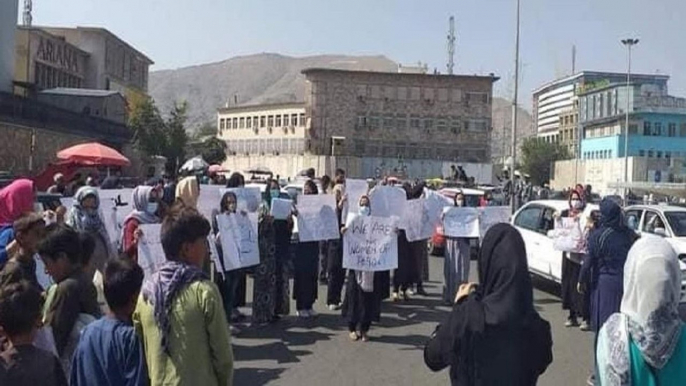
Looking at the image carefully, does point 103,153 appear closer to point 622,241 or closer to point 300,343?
point 300,343

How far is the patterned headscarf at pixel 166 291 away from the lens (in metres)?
4.11

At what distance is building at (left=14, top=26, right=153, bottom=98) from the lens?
6181cm

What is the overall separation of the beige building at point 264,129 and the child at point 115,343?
103343 mm

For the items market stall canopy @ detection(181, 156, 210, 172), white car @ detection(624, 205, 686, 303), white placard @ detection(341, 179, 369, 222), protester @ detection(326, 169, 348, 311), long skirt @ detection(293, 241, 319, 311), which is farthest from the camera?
market stall canopy @ detection(181, 156, 210, 172)

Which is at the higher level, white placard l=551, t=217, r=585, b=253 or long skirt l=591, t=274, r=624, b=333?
white placard l=551, t=217, r=585, b=253

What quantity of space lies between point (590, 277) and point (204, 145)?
8603 cm

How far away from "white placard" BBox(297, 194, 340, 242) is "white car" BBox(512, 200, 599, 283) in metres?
4.02

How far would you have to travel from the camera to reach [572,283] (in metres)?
12.6

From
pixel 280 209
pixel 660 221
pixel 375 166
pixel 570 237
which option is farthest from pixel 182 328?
pixel 375 166

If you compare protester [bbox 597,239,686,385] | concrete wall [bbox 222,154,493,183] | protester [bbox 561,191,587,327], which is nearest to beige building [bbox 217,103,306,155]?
concrete wall [bbox 222,154,493,183]

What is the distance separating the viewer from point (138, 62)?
95.4m

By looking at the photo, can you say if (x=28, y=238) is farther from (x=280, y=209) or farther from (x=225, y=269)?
(x=280, y=209)

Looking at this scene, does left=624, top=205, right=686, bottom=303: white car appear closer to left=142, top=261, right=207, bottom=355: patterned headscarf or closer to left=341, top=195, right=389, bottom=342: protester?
left=341, top=195, right=389, bottom=342: protester

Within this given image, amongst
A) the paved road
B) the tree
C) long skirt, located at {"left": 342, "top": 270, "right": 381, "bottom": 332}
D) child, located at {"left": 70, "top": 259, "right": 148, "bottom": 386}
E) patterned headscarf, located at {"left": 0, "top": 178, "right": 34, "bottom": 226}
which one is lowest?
the paved road
